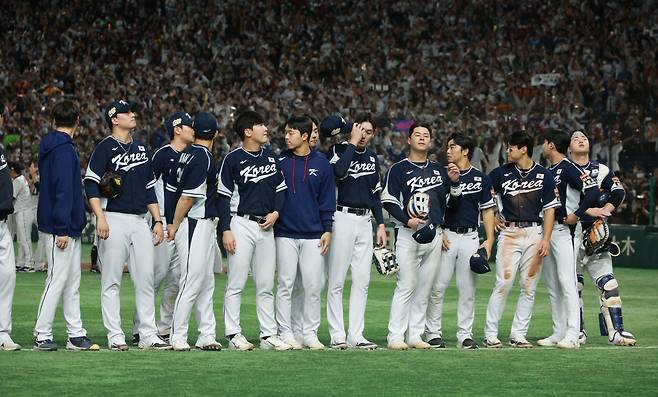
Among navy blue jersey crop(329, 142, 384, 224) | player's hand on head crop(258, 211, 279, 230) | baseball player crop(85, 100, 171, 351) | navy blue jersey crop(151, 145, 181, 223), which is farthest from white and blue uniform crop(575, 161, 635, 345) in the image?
baseball player crop(85, 100, 171, 351)

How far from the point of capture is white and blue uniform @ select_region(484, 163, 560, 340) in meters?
12.2

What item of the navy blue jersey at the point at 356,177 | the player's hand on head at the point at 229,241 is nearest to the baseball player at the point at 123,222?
the player's hand on head at the point at 229,241

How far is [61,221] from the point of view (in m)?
10.7

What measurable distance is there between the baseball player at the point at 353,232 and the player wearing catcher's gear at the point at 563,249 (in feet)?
5.90

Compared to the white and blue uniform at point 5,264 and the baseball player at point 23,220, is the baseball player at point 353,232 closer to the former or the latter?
the white and blue uniform at point 5,264

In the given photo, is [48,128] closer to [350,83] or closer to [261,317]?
[350,83]

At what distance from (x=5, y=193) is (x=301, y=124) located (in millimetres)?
2757

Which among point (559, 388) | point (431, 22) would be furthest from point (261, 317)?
point (431, 22)

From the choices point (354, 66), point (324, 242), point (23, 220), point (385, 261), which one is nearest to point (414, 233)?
point (385, 261)

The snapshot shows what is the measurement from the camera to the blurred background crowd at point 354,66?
29.6 m

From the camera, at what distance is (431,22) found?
37250 millimetres

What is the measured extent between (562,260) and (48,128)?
22784 millimetres

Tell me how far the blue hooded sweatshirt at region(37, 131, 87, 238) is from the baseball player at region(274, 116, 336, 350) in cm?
189

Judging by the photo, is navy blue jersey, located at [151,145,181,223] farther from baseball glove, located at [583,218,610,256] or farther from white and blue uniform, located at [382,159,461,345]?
baseball glove, located at [583,218,610,256]
